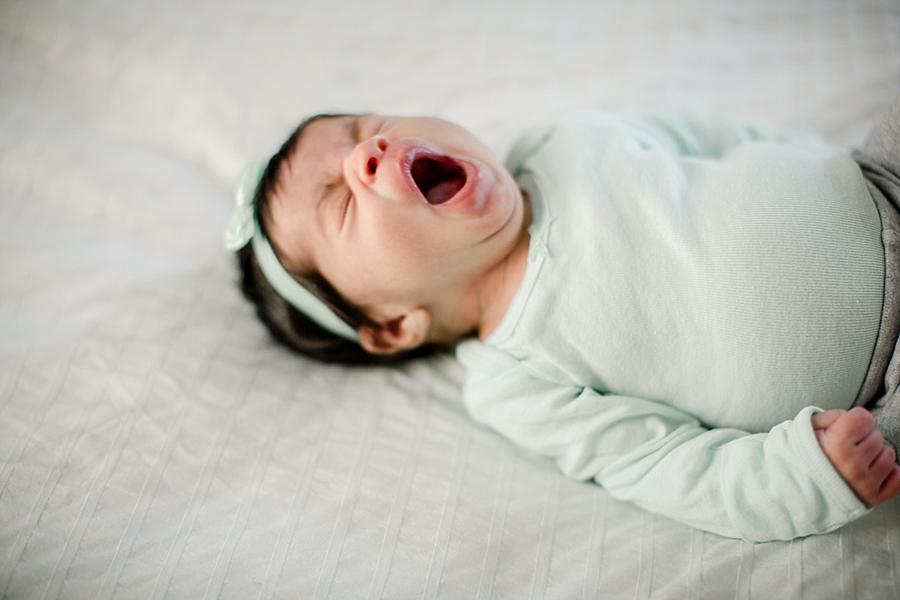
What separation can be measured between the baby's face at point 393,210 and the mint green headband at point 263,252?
0.09ft

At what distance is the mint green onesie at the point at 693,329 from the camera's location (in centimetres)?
98

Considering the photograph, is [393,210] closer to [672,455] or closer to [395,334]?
[395,334]

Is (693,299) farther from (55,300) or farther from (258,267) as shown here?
(55,300)

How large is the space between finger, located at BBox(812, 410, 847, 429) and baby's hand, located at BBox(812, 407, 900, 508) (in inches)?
0.7

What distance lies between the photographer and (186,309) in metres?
1.29

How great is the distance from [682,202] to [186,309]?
34.0 inches

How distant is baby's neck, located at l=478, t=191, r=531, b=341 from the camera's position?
3.92 feet

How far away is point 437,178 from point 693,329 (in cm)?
48

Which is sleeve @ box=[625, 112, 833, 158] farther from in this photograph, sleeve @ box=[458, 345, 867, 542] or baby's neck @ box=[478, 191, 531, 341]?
sleeve @ box=[458, 345, 867, 542]

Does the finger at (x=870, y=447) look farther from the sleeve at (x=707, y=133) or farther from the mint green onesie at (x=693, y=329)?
the sleeve at (x=707, y=133)

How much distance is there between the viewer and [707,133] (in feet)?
4.44

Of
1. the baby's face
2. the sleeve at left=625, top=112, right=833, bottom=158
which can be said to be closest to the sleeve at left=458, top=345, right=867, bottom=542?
the baby's face

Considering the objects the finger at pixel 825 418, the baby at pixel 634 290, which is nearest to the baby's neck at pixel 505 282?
the baby at pixel 634 290

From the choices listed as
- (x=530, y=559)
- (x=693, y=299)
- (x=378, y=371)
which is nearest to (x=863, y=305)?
(x=693, y=299)
